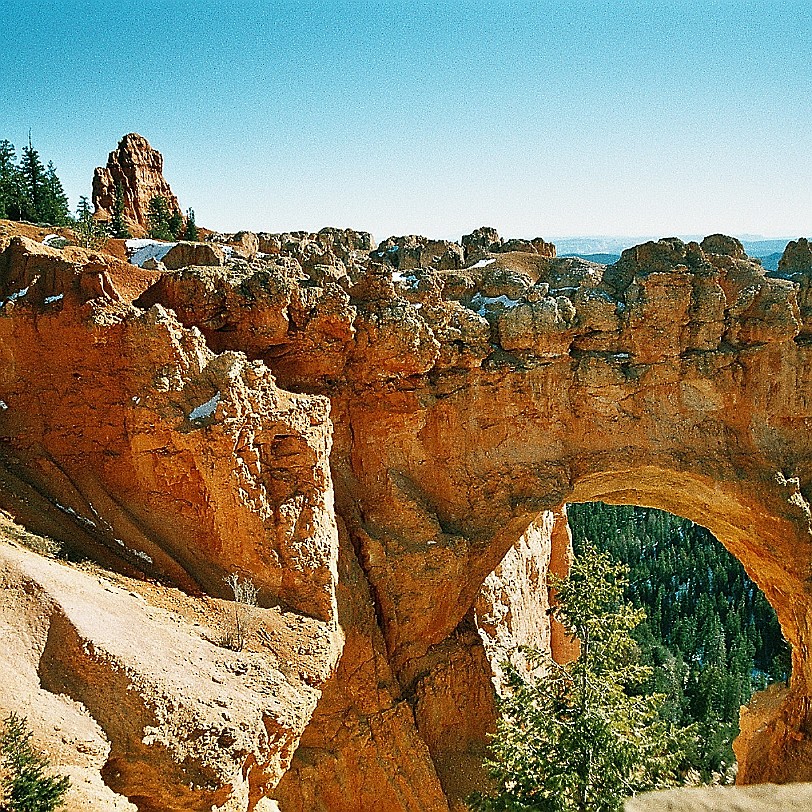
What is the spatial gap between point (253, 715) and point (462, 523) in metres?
9.57

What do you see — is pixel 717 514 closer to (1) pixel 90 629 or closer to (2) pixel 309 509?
(2) pixel 309 509

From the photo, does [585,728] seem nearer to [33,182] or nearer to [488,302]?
[488,302]

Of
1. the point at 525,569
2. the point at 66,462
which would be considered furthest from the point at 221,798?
the point at 525,569

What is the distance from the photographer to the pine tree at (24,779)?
7.16 m

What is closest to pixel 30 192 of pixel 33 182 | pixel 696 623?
pixel 33 182

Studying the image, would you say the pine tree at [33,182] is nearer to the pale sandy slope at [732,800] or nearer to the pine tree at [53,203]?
the pine tree at [53,203]

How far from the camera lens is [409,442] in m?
18.9

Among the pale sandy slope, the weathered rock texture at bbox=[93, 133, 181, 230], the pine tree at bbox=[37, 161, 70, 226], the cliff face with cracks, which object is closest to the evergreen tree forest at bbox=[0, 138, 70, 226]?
the pine tree at bbox=[37, 161, 70, 226]

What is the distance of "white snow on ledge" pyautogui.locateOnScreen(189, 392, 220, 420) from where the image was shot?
1273 centimetres

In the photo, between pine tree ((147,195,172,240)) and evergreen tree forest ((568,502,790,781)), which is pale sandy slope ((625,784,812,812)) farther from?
pine tree ((147,195,172,240))

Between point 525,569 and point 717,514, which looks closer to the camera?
point 717,514

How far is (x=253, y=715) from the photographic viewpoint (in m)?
10.4

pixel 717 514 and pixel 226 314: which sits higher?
pixel 226 314

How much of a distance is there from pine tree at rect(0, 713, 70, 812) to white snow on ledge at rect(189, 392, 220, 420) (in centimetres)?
575
